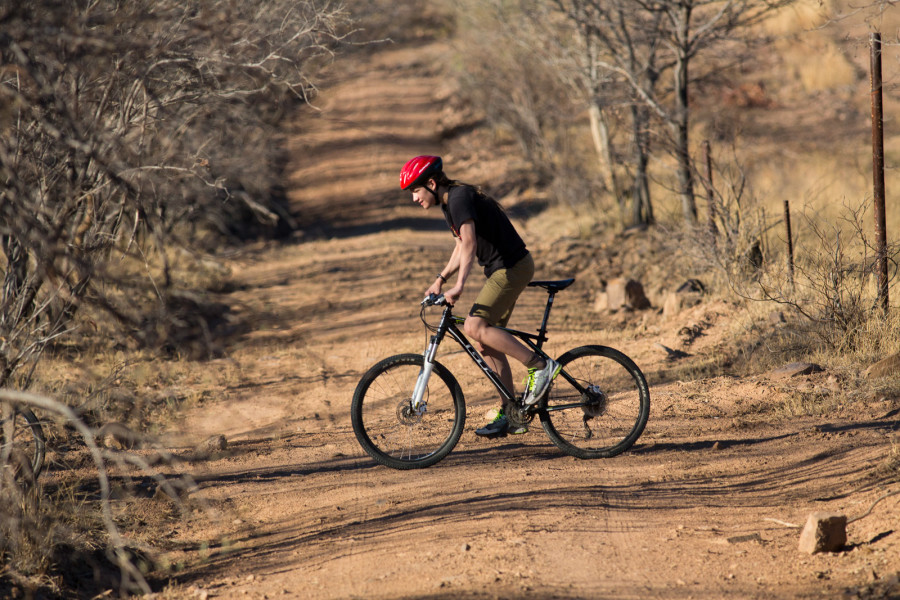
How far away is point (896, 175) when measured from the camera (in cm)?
1398

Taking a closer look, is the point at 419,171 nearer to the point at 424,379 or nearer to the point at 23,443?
the point at 424,379

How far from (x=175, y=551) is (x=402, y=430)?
1.66 metres

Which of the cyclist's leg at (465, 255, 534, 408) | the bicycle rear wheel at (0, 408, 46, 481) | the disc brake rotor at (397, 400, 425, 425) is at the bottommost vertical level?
the disc brake rotor at (397, 400, 425, 425)

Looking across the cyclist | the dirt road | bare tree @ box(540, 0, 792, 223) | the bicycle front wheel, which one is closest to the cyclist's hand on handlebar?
the cyclist

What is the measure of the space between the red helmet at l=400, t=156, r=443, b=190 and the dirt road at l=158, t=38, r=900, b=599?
2.59ft

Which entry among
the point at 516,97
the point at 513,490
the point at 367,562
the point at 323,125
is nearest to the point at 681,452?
the point at 513,490

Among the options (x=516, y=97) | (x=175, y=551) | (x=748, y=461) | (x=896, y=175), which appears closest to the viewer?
(x=175, y=551)

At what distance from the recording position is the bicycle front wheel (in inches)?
213

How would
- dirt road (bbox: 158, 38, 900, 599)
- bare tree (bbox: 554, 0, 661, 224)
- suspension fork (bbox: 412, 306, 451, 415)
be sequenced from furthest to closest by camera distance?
bare tree (bbox: 554, 0, 661, 224)
suspension fork (bbox: 412, 306, 451, 415)
dirt road (bbox: 158, 38, 900, 599)

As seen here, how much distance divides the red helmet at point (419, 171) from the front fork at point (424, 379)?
3.20ft

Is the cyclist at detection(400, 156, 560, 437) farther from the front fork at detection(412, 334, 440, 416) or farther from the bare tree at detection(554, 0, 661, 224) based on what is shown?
the bare tree at detection(554, 0, 661, 224)

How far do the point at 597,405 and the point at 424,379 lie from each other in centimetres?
117

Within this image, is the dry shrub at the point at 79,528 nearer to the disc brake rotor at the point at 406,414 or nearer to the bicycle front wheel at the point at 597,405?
the disc brake rotor at the point at 406,414

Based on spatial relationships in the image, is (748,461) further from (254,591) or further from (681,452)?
(254,591)
